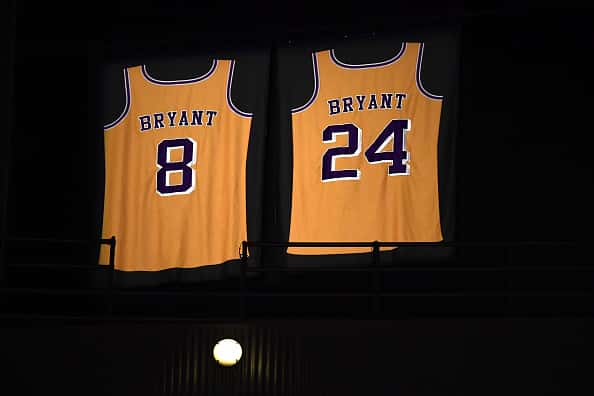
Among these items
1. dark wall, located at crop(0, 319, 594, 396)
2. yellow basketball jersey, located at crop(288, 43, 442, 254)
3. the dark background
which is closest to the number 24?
yellow basketball jersey, located at crop(288, 43, 442, 254)

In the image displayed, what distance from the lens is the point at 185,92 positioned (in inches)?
375

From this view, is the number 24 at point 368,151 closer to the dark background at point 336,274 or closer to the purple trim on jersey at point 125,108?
the dark background at point 336,274

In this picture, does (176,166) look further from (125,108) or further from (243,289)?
(243,289)

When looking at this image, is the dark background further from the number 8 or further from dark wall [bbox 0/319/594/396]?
the number 8

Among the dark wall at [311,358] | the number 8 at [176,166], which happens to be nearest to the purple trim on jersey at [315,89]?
the number 8 at [176,166]

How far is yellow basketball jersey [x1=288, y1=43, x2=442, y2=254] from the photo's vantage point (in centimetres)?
900

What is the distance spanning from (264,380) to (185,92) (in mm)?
3255

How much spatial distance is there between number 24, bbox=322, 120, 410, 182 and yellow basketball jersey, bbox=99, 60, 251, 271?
0.86 m

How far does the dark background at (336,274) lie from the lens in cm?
777

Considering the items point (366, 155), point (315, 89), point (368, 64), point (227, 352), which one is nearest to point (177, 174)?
point (315, 89)

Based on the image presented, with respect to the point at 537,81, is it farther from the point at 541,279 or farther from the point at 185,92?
the point at 185,92

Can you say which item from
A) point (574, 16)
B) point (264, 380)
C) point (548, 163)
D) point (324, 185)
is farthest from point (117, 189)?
point (574, 16)

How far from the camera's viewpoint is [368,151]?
9.14 metres

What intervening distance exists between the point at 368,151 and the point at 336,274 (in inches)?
56.0
